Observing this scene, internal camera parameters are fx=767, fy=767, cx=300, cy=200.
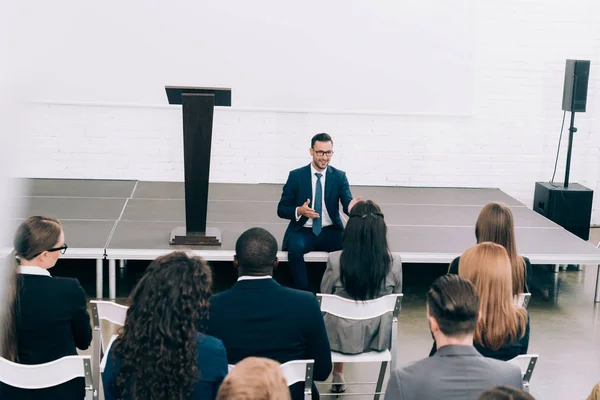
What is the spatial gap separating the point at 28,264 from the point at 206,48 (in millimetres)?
4938

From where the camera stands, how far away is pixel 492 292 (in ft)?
9.48

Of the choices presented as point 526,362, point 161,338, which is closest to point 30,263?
point 161,338

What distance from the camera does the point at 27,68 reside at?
2.63 ft

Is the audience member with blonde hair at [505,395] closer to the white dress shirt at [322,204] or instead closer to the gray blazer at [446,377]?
the gray blazer at [446,377]

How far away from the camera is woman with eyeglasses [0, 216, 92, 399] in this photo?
291cm

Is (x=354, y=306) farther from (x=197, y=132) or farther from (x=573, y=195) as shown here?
(x=573, y=195)

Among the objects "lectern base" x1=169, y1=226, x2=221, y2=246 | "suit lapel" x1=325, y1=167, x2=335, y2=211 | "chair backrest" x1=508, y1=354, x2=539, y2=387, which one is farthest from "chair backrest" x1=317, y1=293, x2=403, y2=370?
"lectern base" x1=169, y1=226, x2=221, y2=246

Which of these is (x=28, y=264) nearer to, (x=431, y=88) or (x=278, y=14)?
(x=278, y=14)

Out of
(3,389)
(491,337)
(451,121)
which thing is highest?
(451,121)

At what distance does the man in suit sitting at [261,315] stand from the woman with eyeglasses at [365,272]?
85cm

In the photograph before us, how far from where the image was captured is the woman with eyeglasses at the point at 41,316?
2.91m

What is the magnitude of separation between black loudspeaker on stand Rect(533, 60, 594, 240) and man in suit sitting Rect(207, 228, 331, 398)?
202 inches

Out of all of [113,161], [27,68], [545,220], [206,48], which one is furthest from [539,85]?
[27,68]

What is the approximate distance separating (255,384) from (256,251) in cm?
128
